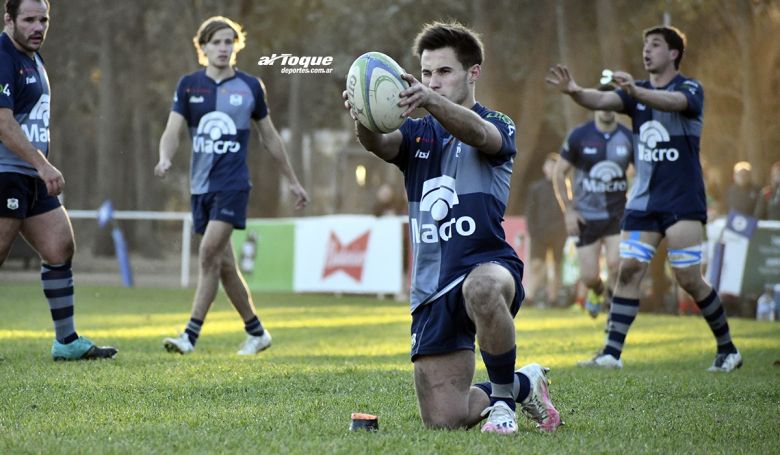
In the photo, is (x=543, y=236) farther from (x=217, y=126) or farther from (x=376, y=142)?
(x=376, y=142)

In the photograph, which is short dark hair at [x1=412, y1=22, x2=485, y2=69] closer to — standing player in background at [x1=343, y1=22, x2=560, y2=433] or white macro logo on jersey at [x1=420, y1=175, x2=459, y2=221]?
standing player in background at [x1=343, y1=22, x2=560, y2=433]

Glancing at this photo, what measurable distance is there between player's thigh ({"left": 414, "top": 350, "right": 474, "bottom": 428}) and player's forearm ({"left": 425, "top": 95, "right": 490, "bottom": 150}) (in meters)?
1.12

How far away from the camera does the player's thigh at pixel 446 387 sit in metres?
6.53

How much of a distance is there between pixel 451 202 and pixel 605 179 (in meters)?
8.05

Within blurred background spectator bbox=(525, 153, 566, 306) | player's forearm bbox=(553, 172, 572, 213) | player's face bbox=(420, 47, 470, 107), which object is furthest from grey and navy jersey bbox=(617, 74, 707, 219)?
blurred background spectator bbox=(525, 153, 566, 306)

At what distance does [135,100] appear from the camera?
39969 millimetres

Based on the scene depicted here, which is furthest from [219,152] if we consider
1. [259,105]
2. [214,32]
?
[214,32]

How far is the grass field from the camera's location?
20.0 feet

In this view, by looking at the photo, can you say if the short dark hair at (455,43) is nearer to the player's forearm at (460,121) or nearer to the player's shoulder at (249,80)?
the player's forearm at (460,121)

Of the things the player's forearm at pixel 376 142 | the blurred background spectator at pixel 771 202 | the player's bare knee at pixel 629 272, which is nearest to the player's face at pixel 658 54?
the player's bare knee at pixel 629 272

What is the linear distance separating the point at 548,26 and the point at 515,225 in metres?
7.60

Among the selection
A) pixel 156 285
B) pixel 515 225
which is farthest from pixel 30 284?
pixel 515 225

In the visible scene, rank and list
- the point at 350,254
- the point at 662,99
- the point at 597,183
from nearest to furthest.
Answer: the point at 662,99 → the point at 597,183 → the point at 350,254

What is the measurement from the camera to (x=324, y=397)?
792cm
